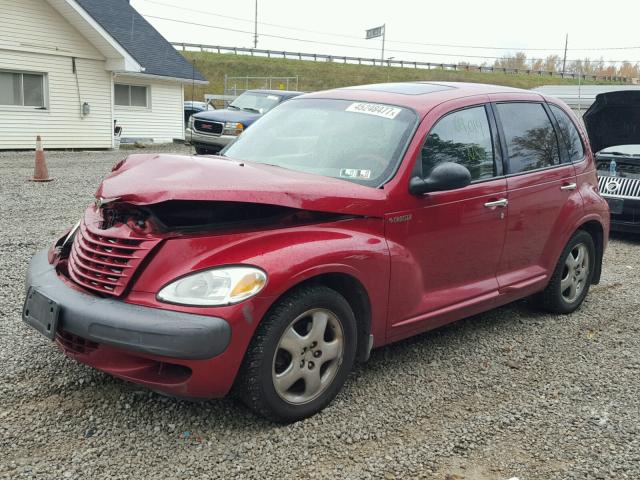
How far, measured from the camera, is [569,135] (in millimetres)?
5426

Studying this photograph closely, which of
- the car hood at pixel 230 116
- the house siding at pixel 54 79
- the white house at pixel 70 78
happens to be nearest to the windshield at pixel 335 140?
the car hood at pixel 230 116

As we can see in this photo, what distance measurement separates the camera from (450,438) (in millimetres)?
3344

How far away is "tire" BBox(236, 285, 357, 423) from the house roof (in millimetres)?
20495

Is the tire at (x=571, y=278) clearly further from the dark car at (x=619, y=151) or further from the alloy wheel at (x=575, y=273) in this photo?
the dark car at (x=619, y=151)

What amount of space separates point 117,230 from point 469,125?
8.19 ft

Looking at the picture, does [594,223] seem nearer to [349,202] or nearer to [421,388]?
[421,388]

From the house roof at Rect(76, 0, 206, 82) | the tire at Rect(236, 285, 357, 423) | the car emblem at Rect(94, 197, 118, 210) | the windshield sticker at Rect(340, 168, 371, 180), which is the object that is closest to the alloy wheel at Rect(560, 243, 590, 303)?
the windshield sticker at Rect(340, 168, 371, 180)

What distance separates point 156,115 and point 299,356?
861 inches

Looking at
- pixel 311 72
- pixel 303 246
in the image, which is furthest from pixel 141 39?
pixel 311 72

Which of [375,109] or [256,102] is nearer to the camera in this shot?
[375,109]

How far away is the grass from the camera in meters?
56.9

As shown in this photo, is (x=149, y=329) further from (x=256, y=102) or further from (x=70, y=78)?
(x=70, y=78)

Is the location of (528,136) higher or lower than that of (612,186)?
higher

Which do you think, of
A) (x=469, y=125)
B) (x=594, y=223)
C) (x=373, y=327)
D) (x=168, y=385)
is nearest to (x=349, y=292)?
(x=373, y=327)
